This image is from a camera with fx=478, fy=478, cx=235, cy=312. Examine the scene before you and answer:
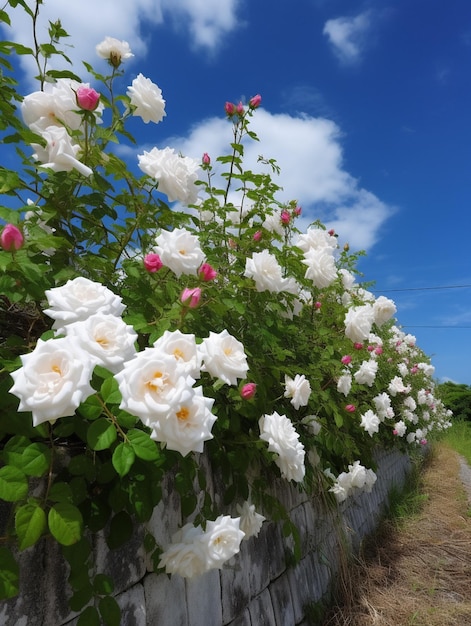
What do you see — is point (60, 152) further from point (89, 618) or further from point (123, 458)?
point (89, 618)

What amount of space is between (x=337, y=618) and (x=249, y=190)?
2085 millimetres

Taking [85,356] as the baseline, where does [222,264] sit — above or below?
above

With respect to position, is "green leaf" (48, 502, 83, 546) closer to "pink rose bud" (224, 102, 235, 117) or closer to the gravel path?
"pink rose bud" (224, 102, 235, 117)

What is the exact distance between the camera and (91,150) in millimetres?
1433

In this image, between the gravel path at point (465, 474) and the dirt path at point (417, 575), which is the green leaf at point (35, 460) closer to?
the dirt path at point (417, 575)

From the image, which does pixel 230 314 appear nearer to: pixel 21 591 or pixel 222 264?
pixel 222 264

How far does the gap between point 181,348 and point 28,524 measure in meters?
0.42

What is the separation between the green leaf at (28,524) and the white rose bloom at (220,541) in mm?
484

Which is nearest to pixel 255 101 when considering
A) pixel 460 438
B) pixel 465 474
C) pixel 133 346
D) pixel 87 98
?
pixel 87 98

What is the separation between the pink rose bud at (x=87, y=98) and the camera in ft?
4.13

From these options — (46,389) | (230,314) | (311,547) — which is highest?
(230,314)

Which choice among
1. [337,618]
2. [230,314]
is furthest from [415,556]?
[230,314]

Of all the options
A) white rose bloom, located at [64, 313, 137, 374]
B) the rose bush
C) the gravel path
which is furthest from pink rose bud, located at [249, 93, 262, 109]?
the gravel path

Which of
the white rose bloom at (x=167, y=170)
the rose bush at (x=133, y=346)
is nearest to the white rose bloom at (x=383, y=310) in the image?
the rose bush at (x=133, y=346)
